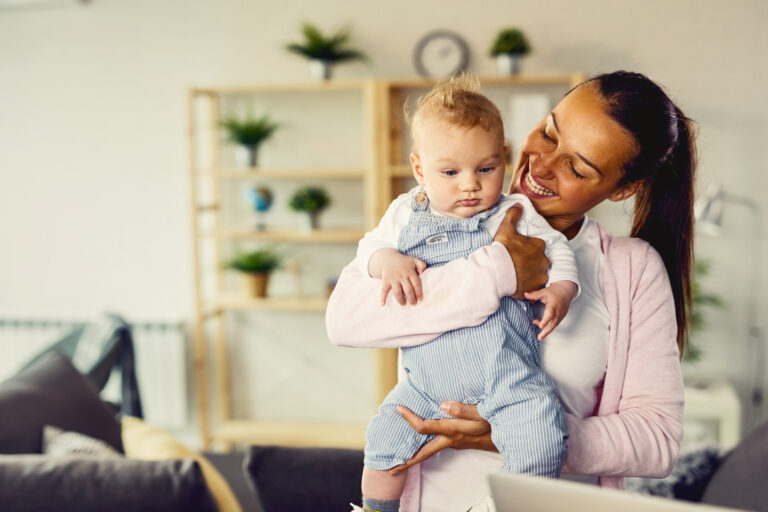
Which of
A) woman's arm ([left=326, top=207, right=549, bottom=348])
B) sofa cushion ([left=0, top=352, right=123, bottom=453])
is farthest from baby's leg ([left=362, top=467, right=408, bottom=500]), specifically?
sofa cushion ([left=0, top=352, right=123, bottom=453])

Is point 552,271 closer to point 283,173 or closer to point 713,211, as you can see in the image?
point 713,211

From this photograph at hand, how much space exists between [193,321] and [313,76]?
4.87ft

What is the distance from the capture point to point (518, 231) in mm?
1091

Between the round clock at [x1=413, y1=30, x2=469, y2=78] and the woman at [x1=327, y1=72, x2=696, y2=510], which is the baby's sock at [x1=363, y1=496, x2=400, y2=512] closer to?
the woman at [x1=327, y1=72, x2=696, y2=510]

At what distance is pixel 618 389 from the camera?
3.54 ft

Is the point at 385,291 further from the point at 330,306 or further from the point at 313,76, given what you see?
the point at 313,76

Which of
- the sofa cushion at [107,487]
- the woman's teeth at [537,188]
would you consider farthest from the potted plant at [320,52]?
the woman's teeth at [537,188]

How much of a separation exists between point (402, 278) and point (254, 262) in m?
2.74

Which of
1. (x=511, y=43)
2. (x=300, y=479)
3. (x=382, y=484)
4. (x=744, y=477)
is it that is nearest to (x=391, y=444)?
(x=382, y=484)

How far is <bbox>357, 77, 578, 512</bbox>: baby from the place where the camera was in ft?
3.20

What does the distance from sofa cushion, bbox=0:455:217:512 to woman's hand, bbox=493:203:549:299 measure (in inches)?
30.6

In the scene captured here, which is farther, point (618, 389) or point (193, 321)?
point (193, 321)

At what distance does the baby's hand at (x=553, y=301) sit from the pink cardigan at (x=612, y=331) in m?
0.05

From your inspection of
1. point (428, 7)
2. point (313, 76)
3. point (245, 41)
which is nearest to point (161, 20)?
point (245, 41)
